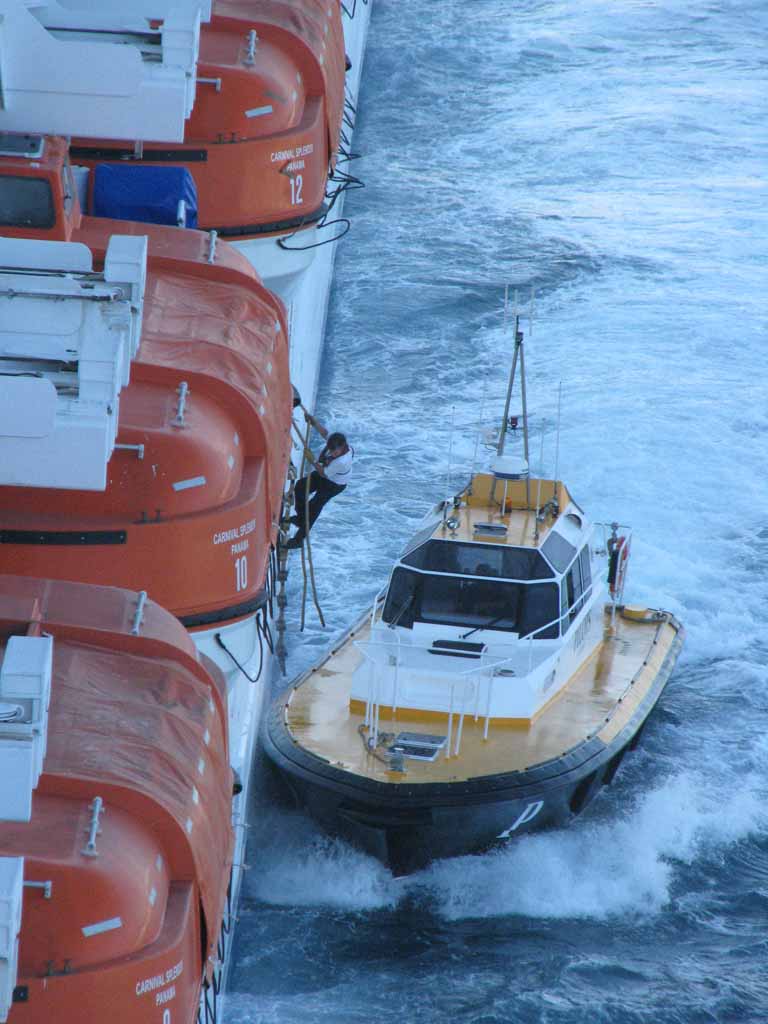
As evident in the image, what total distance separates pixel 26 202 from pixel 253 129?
7.29 ft

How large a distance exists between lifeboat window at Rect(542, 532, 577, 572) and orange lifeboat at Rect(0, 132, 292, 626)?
4.19 metres

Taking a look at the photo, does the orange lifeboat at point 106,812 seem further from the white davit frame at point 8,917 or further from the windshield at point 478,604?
the windshield at point 478,604

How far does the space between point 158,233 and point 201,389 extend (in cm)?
123

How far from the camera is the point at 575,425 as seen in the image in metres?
17.1

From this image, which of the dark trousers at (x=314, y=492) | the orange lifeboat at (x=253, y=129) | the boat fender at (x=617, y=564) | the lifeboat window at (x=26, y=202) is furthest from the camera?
the boat fender at (x=617, y=564)

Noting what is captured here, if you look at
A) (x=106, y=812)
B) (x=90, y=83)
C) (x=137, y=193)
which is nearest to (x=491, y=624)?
(x=137, y=193)

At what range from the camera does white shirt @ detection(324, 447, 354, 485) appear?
10.5 metres

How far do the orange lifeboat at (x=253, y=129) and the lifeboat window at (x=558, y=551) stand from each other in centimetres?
307

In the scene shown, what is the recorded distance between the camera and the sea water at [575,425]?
10.0 meters

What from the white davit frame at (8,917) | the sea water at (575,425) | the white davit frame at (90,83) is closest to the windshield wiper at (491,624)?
the sea water at (575,425)

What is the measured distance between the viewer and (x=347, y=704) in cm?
1107

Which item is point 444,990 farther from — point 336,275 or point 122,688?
point 336,275

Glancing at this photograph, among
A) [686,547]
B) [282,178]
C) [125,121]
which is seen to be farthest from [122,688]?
[686,547]

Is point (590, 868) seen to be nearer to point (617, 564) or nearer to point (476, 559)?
point (476, 559)
